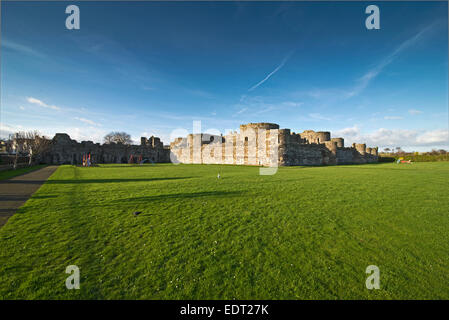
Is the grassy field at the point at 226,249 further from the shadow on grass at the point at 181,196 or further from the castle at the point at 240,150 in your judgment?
the castle at the point at 240,150

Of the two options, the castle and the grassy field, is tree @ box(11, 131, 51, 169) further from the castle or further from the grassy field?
the grassy field

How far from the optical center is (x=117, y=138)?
78188 mm

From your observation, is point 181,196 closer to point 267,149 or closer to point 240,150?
point 267,149

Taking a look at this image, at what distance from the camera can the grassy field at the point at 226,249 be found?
3174mm

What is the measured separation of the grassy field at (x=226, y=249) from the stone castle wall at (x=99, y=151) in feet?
164

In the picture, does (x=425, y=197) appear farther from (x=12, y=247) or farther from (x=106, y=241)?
(x=12, y=247)

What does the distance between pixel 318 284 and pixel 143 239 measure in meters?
4.05

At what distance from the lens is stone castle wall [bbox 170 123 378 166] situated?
31.3 m

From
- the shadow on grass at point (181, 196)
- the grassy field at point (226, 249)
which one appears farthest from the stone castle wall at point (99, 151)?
the shadow on grass at point (181, 196)

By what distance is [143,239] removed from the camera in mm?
4699

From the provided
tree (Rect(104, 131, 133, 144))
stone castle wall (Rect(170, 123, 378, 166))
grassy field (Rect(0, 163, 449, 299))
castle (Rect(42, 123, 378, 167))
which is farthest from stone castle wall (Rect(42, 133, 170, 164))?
grassy field (Rect(0, 163, 449, 299))

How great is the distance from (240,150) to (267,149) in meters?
6.78
